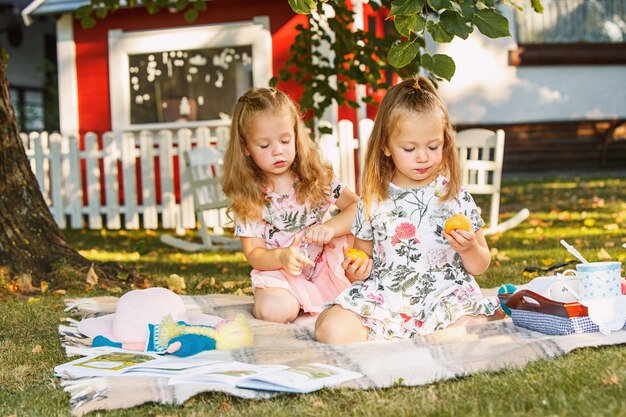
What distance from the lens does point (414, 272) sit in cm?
397

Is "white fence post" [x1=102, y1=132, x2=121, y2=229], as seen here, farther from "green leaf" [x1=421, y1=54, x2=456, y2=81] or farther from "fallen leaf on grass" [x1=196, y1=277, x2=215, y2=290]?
"green leaf" [x1=421, y1=54, x2=456, y2=81]

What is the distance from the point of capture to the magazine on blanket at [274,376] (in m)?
3.03

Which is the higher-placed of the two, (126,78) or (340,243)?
(126,78)

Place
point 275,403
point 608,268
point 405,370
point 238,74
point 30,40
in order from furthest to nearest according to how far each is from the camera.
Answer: point 30,40, point 238,74, point 608,268, point 405,370, point 275,403

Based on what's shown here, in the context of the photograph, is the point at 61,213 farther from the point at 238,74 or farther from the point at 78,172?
the point at 238,74

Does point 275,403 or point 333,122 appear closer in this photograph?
point 275,403

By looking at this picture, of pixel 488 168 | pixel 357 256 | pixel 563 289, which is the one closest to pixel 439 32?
pixel 357 256

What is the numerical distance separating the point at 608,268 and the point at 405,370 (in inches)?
36.5

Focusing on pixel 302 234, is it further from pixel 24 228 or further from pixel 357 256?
pixel 24 228

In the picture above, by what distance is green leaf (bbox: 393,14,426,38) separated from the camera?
324 centimetres

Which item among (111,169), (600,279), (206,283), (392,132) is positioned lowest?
(206,283)

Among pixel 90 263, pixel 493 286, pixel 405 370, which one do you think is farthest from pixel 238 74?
pixel 405 370

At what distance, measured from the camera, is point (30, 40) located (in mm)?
19672

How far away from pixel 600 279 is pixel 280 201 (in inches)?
70.6
